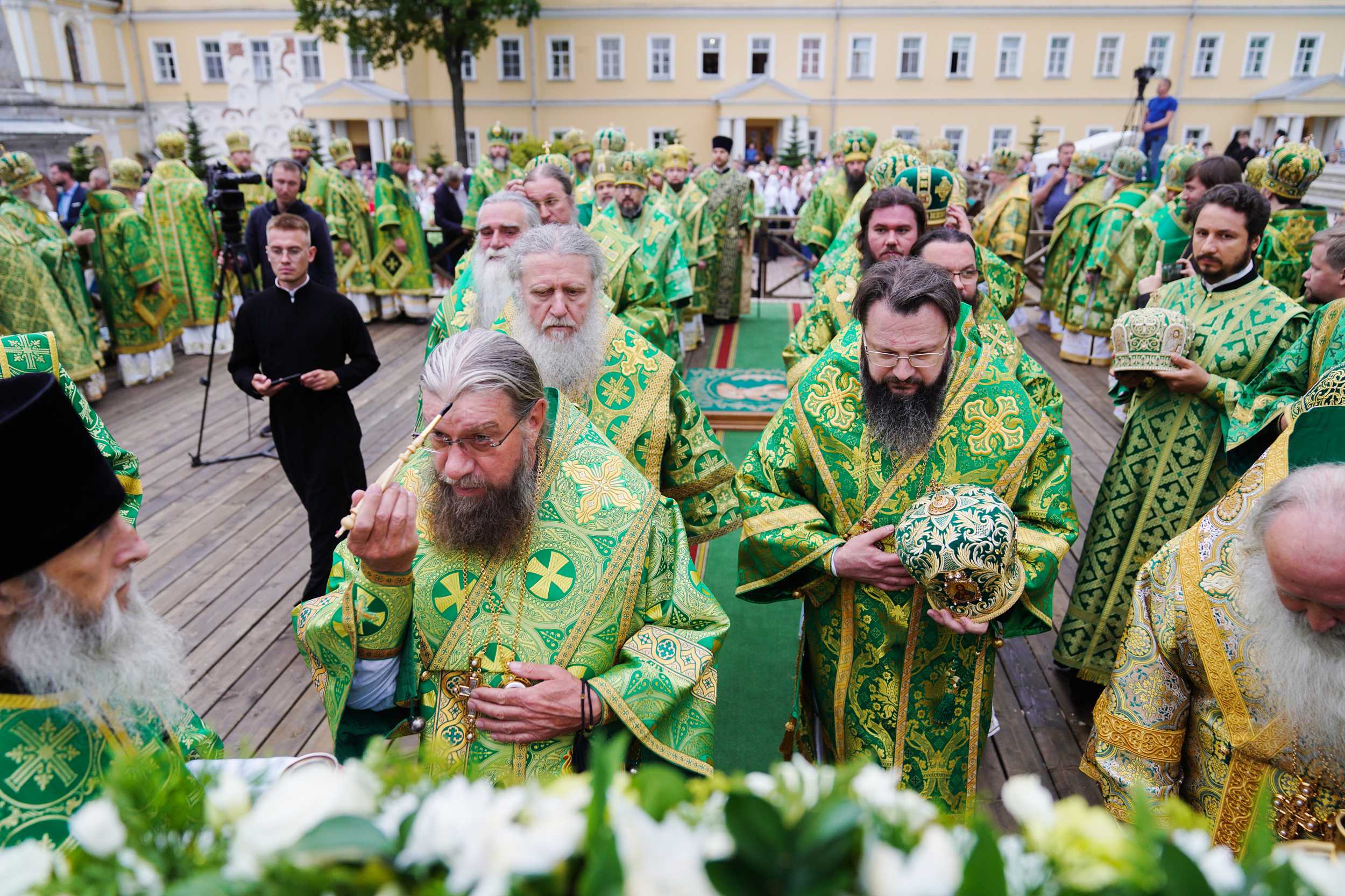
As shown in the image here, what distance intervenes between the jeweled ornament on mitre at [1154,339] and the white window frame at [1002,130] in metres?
36.3

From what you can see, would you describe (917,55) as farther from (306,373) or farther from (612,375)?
(612,375)

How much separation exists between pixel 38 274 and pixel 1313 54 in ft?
144

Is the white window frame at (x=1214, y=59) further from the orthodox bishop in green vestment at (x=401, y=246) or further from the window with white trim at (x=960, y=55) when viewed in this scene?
the orthodox bishop in green vestment at (x=401, y=246)

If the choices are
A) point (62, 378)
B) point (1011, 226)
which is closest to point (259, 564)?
point (62, 378)

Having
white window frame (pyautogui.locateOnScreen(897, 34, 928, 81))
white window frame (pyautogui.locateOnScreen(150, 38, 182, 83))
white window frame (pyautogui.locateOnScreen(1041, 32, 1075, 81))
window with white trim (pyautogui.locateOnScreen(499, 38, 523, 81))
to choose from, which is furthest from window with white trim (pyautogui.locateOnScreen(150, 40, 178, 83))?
white window frame (pyautogui.locateOnScreen(1041, 32, 1075, 81))

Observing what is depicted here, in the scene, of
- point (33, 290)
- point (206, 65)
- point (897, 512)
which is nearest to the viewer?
point (897, 512)

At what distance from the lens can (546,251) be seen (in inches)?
130

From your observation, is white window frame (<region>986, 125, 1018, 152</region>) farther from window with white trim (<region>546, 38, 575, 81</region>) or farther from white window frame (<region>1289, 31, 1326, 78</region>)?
window with white trim (<region>546, 38, 575, 81</region>)

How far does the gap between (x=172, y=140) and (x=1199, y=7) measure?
3833cm

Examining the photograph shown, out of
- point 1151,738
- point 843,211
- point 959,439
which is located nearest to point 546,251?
point 959,439

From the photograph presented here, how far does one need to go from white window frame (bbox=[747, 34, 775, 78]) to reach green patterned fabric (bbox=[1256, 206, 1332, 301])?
32.1 metres

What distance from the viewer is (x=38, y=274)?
22.9 ft

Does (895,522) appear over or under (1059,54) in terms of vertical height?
under

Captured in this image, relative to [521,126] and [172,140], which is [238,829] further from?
[521,126]
